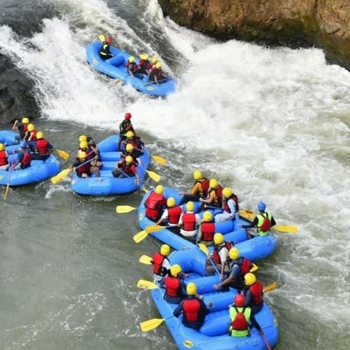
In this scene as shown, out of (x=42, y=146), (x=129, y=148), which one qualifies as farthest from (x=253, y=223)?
(x=42, y=146)

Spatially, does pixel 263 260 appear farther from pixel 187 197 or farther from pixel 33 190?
pixel 33 190

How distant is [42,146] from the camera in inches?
478

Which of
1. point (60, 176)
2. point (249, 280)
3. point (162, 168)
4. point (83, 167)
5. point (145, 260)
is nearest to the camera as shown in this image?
point (249, 280)

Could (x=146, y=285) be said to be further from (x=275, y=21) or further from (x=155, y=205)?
(x=275, y=21)

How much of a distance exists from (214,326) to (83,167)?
5350mm

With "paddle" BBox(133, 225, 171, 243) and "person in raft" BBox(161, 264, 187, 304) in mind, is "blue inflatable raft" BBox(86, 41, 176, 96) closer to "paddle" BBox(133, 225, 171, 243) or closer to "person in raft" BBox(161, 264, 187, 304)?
"paddle" BBox(133, 225, 171, 243)

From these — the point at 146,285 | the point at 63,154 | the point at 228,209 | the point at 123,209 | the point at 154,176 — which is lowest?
the point at 63,154

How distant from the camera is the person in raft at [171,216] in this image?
993cm

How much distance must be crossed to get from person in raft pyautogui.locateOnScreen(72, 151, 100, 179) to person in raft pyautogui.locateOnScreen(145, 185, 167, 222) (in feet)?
6.26

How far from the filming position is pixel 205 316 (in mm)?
7730

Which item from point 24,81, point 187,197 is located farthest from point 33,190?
point 24,81

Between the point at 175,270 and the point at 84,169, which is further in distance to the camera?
the point at 84,169

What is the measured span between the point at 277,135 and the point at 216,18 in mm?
6365

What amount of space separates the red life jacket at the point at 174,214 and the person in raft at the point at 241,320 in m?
2.74
